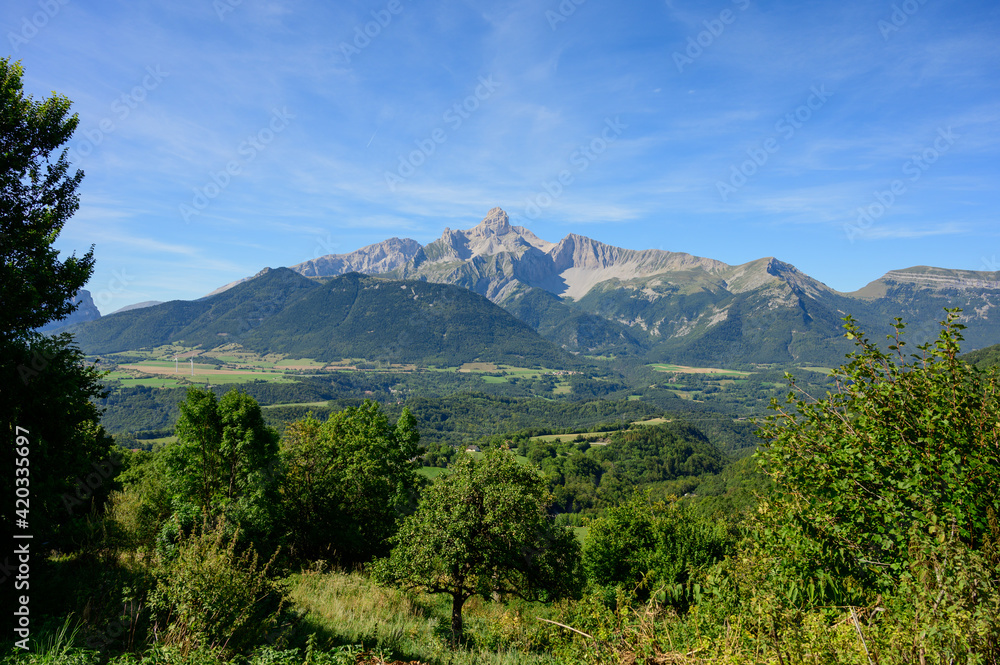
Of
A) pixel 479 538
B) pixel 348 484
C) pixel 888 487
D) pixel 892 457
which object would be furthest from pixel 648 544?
pixel 892 457

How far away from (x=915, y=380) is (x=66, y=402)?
19.2 metres

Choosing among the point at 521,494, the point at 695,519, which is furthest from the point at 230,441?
the point at 695,519

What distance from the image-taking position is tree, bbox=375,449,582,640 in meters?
12.1

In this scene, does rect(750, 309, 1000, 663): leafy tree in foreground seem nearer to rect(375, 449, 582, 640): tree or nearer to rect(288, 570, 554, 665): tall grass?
rect(288, 570, 554, 665): tall grass

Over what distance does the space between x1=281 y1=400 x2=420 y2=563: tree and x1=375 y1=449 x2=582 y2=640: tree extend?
9.31 meters

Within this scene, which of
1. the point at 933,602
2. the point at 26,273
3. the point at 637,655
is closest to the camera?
the point at 933,602

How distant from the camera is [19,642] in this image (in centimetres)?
738

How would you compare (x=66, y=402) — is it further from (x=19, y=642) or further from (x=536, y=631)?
(x=536, y=631)

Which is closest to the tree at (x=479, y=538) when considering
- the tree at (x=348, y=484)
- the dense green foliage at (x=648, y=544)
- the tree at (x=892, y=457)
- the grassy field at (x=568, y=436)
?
the tree at (x=892, y=457)

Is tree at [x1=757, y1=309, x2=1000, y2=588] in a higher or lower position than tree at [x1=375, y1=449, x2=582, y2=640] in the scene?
higher

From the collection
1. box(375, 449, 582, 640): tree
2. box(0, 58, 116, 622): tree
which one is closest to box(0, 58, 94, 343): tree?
box(0, 58, 116, 622): tree

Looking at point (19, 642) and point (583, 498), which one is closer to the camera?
point (19, 642)

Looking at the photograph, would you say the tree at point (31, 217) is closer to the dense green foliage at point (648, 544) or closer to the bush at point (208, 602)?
the bush at point (208, 602)

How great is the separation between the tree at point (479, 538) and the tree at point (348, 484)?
367 inches
